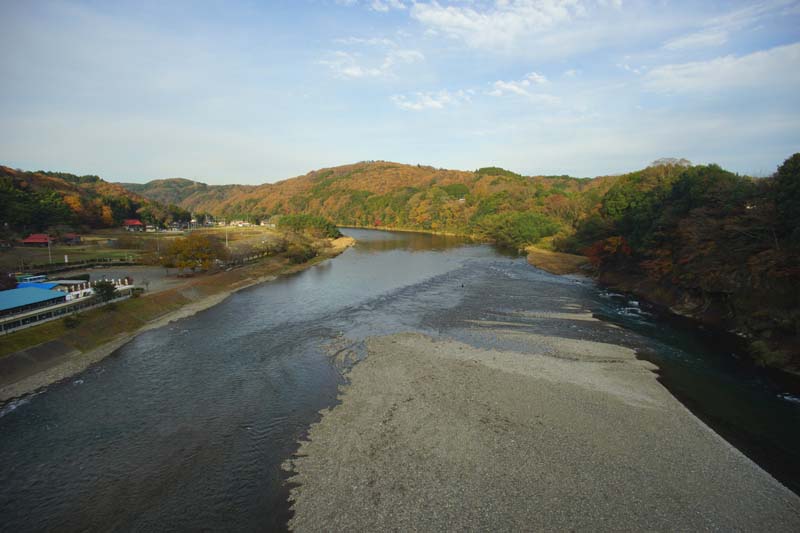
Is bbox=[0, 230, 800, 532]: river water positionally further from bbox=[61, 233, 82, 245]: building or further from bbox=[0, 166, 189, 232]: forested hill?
bbox=[0, 166, 189, 232]: forested hill

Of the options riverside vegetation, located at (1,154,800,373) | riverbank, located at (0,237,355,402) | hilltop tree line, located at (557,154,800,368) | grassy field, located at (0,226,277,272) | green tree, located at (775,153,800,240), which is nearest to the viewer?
riverbank, located at (0,237,355,402)

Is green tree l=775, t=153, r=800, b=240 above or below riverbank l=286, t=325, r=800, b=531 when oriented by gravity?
above

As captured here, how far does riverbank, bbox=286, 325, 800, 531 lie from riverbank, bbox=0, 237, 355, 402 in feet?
44.6

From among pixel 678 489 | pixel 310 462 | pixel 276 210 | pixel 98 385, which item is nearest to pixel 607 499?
pixel 678 489

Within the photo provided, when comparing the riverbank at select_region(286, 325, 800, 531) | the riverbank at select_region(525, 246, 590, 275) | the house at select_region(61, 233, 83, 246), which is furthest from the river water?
the house at select_region(61, 233, 83, 246)

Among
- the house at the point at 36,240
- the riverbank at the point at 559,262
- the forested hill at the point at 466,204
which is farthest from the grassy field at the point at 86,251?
the forested hill at the point at 466,204

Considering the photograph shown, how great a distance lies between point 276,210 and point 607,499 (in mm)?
199624

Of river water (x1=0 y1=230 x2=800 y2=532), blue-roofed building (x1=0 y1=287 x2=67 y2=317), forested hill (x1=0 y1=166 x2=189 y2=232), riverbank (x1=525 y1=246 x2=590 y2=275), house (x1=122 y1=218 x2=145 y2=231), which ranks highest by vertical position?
forested hill (x1=0 y1=166 x2=189 y2=232)

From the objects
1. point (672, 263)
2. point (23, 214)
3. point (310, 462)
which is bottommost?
point (310, 462)

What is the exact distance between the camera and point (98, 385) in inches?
691

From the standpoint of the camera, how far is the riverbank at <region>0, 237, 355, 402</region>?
17797 millimetres

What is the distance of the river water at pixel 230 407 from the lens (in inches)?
421

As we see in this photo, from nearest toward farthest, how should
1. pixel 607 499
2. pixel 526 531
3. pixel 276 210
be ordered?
1. pixel 526 531
2. pixel 607 499
3. pixel 276 210

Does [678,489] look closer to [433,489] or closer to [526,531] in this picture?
[526,531]
